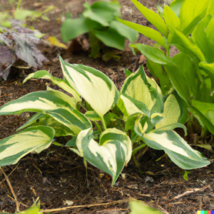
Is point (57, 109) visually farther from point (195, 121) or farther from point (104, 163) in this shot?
point (195, 121)

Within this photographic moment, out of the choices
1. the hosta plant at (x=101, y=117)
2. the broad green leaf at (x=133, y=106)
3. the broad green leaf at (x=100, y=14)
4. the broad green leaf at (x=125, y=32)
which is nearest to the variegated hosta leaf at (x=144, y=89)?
the hosta plant at (x=101, y=117)

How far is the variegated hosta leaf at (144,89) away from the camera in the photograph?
40.2 inches

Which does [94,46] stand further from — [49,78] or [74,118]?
[74,118]

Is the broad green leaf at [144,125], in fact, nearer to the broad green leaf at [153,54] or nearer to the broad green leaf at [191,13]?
the broad green leaf at [153,54]

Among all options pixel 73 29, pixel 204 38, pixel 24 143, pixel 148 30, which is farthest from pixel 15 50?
pixel 204 38

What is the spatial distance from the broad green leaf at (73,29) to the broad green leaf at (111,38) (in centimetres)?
9

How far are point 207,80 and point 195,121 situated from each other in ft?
0.82

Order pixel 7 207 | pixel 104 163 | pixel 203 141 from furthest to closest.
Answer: pixel 203 141
pixel 7 207
pixel 104 163

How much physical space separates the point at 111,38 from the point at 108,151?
1094 mm

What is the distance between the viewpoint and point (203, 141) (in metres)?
1.22

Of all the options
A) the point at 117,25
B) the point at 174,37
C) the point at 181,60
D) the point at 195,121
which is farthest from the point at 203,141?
the point at 117,25

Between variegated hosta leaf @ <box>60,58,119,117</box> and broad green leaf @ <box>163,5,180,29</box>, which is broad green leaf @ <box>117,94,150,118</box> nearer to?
variegated hosta leaf @ <box>60,58,119,117</box>

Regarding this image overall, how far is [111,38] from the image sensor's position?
168 cm

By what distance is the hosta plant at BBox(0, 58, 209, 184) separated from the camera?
2.78 ft
